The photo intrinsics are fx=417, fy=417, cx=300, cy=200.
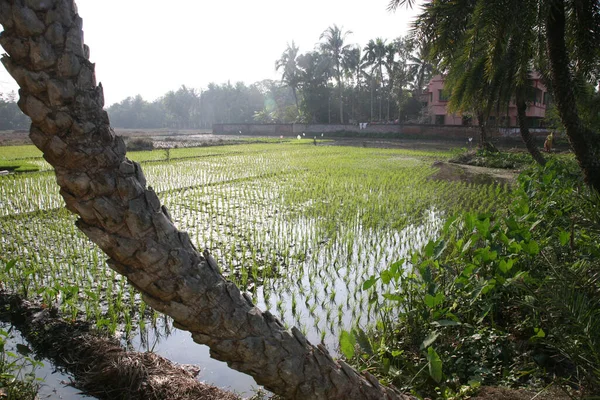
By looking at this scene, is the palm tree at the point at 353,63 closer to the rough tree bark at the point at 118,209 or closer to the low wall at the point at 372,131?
the low wall at the point at 372,131

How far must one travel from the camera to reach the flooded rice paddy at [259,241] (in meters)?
3.54

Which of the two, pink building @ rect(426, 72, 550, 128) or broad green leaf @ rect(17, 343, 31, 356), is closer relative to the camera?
broad green leaf @ rect(17, 343, 31, 356)

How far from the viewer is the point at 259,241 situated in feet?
18.7

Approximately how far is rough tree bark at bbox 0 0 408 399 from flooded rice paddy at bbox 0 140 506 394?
152 centimetres

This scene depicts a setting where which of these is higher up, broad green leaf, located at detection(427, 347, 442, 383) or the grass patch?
the grass patch

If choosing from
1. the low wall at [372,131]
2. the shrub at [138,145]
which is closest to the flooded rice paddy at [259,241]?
the shrub at [138,145]

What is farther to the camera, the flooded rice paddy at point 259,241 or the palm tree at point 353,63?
the palm tree at point 353,63

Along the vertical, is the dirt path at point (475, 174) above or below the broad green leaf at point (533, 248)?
below

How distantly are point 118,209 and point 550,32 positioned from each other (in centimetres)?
598

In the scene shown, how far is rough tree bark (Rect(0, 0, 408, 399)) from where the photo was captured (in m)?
1.00

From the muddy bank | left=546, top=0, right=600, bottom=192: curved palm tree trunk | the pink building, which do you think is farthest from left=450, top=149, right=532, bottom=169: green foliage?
the muddy bank

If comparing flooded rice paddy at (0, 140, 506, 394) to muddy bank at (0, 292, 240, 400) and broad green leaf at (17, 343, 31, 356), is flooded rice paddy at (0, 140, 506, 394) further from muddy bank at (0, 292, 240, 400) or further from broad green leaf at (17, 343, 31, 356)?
broad green leaf at (17, 343, 31, 356)

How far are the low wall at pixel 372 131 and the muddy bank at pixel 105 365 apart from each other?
24.0 m

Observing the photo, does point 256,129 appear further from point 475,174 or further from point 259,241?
point 259,241
